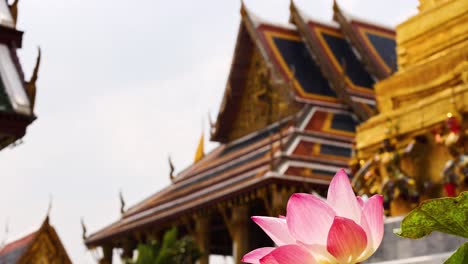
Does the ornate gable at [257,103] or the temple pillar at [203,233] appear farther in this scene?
the ornate gable at [257,103]

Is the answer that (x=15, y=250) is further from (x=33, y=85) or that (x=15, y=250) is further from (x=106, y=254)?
(x=106, y=254)

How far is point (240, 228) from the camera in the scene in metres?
15.6

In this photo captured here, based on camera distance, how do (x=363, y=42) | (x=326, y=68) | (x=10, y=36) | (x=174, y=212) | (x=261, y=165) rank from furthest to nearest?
(x=363, y=42), (x=326, y=68), (x=174, y=212), (x=261, y=165), (x=10, y=36)

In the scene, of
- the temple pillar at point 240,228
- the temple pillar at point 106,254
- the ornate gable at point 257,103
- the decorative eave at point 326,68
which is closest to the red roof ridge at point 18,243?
the temple pillar at point 240,228

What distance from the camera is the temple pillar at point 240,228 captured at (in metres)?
15.4

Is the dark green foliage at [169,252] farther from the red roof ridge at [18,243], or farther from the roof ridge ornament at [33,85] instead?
the red roof ridge at [18,243]

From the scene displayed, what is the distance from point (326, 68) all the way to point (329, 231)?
1648cm

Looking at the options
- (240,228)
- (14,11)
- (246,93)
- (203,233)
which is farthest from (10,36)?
(246,93)

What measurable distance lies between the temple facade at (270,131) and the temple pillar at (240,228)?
18mm

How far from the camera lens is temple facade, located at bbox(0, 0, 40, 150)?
6.75 m

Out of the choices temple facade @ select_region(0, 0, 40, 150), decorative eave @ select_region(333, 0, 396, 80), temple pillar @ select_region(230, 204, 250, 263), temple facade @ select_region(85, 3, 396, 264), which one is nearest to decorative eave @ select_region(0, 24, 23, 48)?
temple facade @ select_region(0, 0, 40, 150)

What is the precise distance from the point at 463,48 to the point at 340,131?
7.19 m

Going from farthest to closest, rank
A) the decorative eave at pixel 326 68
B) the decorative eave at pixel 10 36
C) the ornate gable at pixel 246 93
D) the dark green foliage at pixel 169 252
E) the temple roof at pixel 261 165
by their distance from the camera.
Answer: the ornate gable at pixel 246 93, the decorative eave at pixel 326 68, the temple roof at pixel 261 165, the dark green foliage at pixel 169 252, the decorative eave at pixel 10 36

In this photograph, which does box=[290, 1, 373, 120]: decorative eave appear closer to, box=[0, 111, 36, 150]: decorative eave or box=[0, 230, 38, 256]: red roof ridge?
box=[0, 111, 36, 150]: decorative eave
